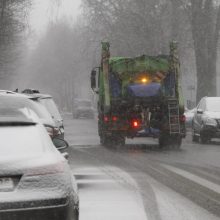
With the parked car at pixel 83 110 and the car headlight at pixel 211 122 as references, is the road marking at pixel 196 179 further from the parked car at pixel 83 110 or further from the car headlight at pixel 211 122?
the parked car at pixel 83 110

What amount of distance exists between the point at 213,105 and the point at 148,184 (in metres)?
13.9

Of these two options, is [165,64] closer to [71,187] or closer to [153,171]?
[153,171]

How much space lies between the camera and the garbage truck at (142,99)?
22.5 metres

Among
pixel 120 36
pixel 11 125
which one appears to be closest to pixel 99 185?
pixel 11 125

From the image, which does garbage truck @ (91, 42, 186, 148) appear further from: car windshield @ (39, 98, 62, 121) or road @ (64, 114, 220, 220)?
car windshield @ (39, 98, 62, 121)

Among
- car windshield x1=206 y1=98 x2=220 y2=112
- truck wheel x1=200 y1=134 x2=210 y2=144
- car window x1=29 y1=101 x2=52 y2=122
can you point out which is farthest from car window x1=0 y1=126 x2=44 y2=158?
car windshield x1=206 y1=98 x2=220 y2=112

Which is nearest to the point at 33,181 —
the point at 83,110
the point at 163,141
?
the point at 163,141

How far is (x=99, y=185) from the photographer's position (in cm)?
1243

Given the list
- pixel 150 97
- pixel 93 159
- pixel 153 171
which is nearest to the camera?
pixel 153 171

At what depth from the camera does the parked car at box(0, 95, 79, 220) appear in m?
5.85

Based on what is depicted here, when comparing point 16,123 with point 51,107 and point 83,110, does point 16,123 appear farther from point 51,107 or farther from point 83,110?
point 83,110

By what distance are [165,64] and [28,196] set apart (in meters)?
17.7

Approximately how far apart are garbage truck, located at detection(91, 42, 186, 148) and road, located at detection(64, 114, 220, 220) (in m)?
1.57

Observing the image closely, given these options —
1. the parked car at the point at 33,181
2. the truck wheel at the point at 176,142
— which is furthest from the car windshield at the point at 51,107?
the parked car at the point at 33,181
